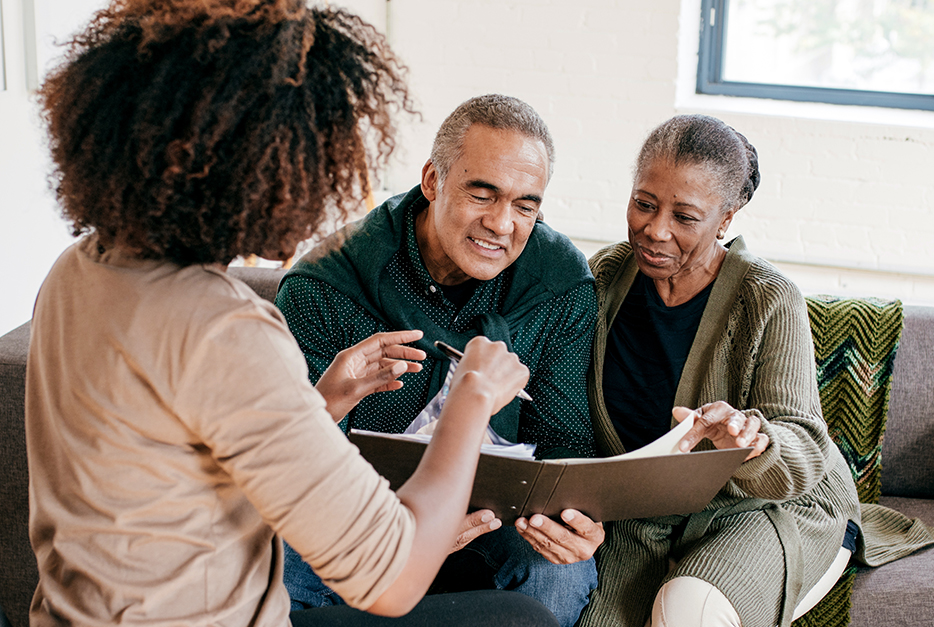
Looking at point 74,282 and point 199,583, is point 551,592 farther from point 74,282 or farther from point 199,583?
point 74,282

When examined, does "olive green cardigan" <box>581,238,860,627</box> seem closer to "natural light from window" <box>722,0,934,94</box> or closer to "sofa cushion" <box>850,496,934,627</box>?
"sofa cushion" <box>850,496,934,627</box>

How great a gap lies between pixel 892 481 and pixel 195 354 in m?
1.88

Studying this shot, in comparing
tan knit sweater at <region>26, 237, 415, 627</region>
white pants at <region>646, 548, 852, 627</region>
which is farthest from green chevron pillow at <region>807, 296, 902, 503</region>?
tan knit sweater at <region>26, 237, 415, 627</region>

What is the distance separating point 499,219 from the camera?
5.45 ft

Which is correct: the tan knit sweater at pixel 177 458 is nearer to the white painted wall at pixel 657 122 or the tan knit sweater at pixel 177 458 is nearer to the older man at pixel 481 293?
the older man at pixel 481 293

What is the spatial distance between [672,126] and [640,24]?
1819 mm

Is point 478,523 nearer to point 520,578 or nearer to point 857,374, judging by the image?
point 520,578

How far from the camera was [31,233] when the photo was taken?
7.54 ft

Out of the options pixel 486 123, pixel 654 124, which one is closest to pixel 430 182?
pixel 486 123

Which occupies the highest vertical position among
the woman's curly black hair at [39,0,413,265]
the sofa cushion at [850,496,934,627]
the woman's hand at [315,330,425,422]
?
Result: the woman's curly black hair at [39,0,413,265]

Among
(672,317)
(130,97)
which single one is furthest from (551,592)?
(130,97)

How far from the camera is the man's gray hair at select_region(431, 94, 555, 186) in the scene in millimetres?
1682

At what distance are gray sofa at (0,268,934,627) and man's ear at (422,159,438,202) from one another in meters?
0.56

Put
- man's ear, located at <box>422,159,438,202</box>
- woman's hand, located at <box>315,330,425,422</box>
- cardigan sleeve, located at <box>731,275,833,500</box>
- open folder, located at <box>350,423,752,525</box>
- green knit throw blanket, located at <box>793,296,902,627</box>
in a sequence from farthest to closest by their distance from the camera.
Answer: green knit throw blanket, located at <box>793,296,902,627</box> → man's ear, located at <box>422,159,438,202</box> → cardigan sleeve, located at <box>731,275,833,500</box> → woman's hand, located at <box>315,330,425,422</box> → open folder, located at <box>350,423,752,525</box>
